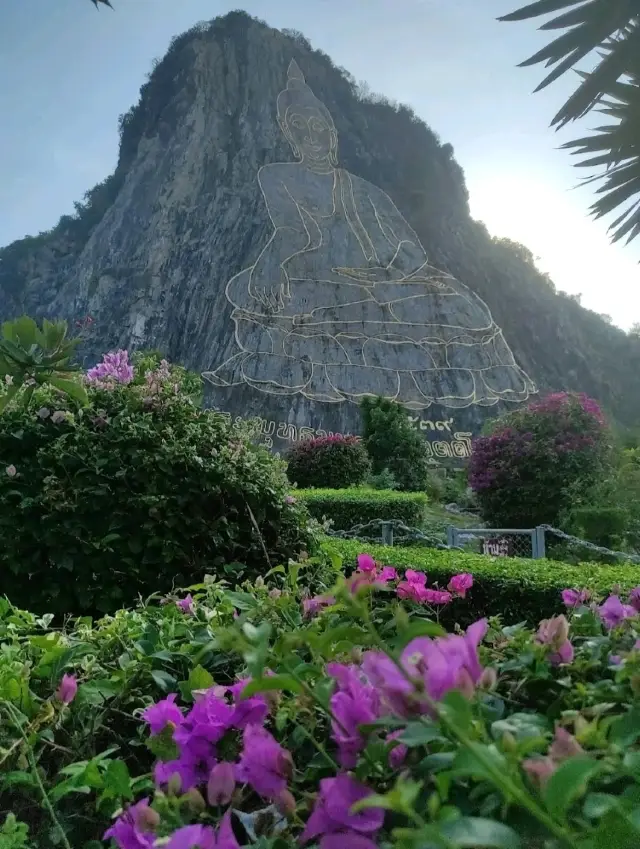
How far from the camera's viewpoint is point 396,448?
15.7 metres

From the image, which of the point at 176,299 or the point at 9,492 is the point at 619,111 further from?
the point at 176,299

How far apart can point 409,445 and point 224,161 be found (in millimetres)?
23587

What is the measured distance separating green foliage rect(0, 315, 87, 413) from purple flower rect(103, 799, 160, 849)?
117 centimetres

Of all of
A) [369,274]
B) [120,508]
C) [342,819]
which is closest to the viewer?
[342,819]

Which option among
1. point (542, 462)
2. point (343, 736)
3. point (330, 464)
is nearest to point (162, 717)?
point (343, 736)

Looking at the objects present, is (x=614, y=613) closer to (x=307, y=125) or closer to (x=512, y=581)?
(x=512, y=581)

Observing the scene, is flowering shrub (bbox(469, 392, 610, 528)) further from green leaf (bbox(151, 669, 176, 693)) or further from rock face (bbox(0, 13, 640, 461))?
rock face (bbox(0, 13, 640, 461))

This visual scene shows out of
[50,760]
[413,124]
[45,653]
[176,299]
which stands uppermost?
[413,124]

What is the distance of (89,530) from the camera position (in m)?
2.81

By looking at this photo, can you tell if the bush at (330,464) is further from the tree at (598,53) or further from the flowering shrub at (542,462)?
the tree at (598,53)

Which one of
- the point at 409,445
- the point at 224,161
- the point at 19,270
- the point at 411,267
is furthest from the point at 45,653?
the point at 19,270

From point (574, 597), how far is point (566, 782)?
80cm

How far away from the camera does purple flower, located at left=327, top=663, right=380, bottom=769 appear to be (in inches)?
22.4

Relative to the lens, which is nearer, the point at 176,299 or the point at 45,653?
the point at 45,653
